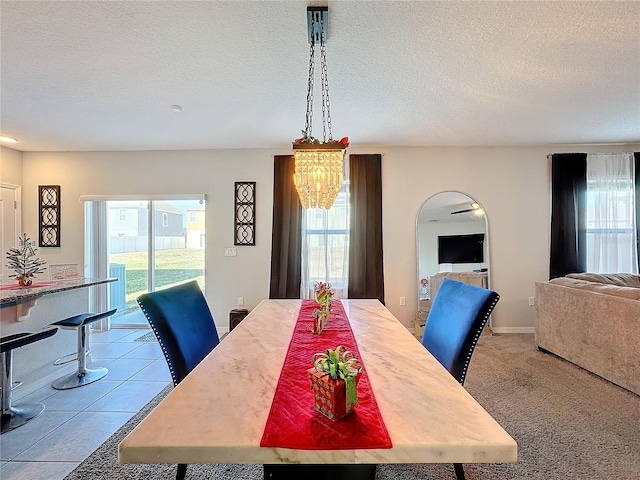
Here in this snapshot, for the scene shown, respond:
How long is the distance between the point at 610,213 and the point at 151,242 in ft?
20.4

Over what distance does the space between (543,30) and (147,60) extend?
2579mm

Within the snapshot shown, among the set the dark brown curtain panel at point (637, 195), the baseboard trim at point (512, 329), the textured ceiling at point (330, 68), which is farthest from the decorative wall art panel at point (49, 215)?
the dark brown curtain panel at point (637, 195)

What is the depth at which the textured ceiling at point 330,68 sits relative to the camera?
1731 millimetres

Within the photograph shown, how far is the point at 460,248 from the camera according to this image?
420 cm

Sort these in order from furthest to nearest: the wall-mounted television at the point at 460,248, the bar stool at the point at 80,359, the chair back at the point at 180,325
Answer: the wall-mounted television at the point at 460,248 → the bar stool at the point at 80,359 → the chair back at the point at 180,325

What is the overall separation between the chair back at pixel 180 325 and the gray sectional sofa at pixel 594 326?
3.10m

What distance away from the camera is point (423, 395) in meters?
1.00

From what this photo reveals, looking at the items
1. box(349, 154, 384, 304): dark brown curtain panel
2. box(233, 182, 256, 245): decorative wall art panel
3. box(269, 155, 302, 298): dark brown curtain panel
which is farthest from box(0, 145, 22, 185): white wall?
box(349, 154, 384, 304): dark brown curtain panel

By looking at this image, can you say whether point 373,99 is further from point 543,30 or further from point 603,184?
point 603,184

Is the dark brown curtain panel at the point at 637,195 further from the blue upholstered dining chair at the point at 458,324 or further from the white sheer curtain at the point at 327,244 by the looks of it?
the blue upholstered dining chair at the point at 458,324

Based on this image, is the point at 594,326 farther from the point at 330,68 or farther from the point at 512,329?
the point at 330,68

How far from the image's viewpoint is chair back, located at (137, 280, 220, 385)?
1414mm

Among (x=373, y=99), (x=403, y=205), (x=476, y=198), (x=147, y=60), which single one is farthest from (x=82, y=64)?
(x=476, y=198)

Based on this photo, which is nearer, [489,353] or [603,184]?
[489,353]
